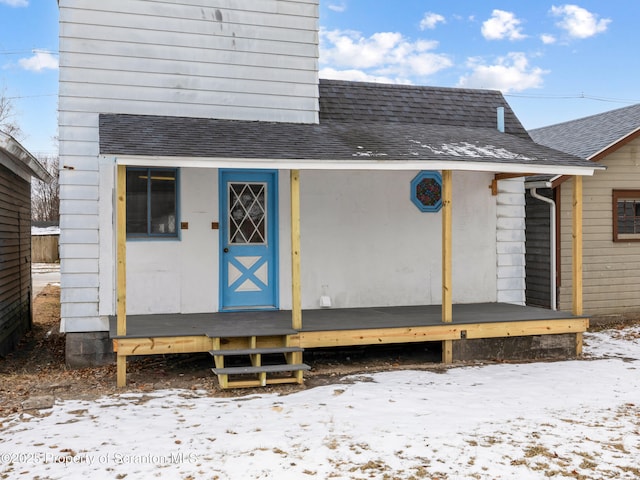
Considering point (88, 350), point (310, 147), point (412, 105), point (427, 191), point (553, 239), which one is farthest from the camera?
point (553, 239)

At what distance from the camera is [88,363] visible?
297 inches

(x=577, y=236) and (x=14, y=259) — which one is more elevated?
(x=577, y=236)

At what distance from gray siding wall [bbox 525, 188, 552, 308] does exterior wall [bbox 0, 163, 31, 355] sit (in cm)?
870

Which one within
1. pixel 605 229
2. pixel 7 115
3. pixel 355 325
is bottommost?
pixel 355 325

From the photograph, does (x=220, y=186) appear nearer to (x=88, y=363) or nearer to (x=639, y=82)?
(x=88, y=363)

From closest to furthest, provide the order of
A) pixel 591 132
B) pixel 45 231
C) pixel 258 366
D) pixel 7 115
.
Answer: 1. pixel 258 366
2. pixel 591 132
3. pixel 45 231
4. pixel 7 115

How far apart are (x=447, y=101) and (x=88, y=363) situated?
655cm

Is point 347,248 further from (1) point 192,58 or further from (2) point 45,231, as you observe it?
(2) point 45,231

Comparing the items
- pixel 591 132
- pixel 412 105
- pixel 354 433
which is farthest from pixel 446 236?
pixel 591 132

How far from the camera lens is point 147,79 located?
782 centimetres

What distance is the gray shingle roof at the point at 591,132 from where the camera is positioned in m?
11.0

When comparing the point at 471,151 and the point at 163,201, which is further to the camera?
the point at 163,201

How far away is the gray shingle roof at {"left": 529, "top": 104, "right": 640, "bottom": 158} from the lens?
11.0 m

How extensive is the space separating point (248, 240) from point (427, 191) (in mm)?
2718
